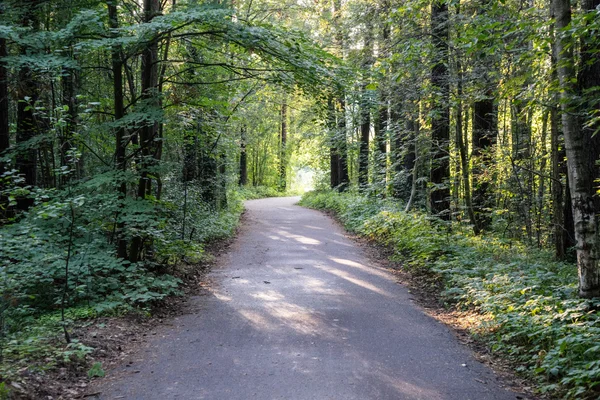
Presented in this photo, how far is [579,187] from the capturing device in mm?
5688

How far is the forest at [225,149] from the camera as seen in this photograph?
17.9 feet

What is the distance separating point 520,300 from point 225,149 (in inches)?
440

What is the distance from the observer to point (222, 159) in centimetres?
1611

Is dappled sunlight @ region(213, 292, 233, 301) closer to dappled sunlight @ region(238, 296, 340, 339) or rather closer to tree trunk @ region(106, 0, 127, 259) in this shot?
dappled sunlight @ region(238, 296, 340, 339)

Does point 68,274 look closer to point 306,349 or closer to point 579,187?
point 306,349

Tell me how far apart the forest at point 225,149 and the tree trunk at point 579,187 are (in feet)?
0.06

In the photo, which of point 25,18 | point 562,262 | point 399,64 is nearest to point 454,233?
point 562,262

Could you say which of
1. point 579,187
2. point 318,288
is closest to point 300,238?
point 318,288

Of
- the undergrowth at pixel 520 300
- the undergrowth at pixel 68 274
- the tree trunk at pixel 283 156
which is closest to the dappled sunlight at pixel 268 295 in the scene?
the undergrowth at pixel 68 274

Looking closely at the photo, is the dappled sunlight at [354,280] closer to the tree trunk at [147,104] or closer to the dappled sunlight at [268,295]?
the dappled sunlight at [268,295]

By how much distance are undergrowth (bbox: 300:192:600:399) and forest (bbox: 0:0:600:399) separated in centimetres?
3

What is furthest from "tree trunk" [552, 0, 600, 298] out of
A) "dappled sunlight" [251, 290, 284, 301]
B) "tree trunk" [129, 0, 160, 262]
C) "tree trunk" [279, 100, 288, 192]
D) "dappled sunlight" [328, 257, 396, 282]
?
"tree trunk" [279, 100, 288, 192]

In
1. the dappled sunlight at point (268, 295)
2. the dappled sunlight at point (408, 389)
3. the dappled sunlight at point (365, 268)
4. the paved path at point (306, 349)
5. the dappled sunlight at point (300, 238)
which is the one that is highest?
the dappled sunlight at point (300, 238)

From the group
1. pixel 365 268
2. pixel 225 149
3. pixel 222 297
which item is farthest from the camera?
pixel 225 149
